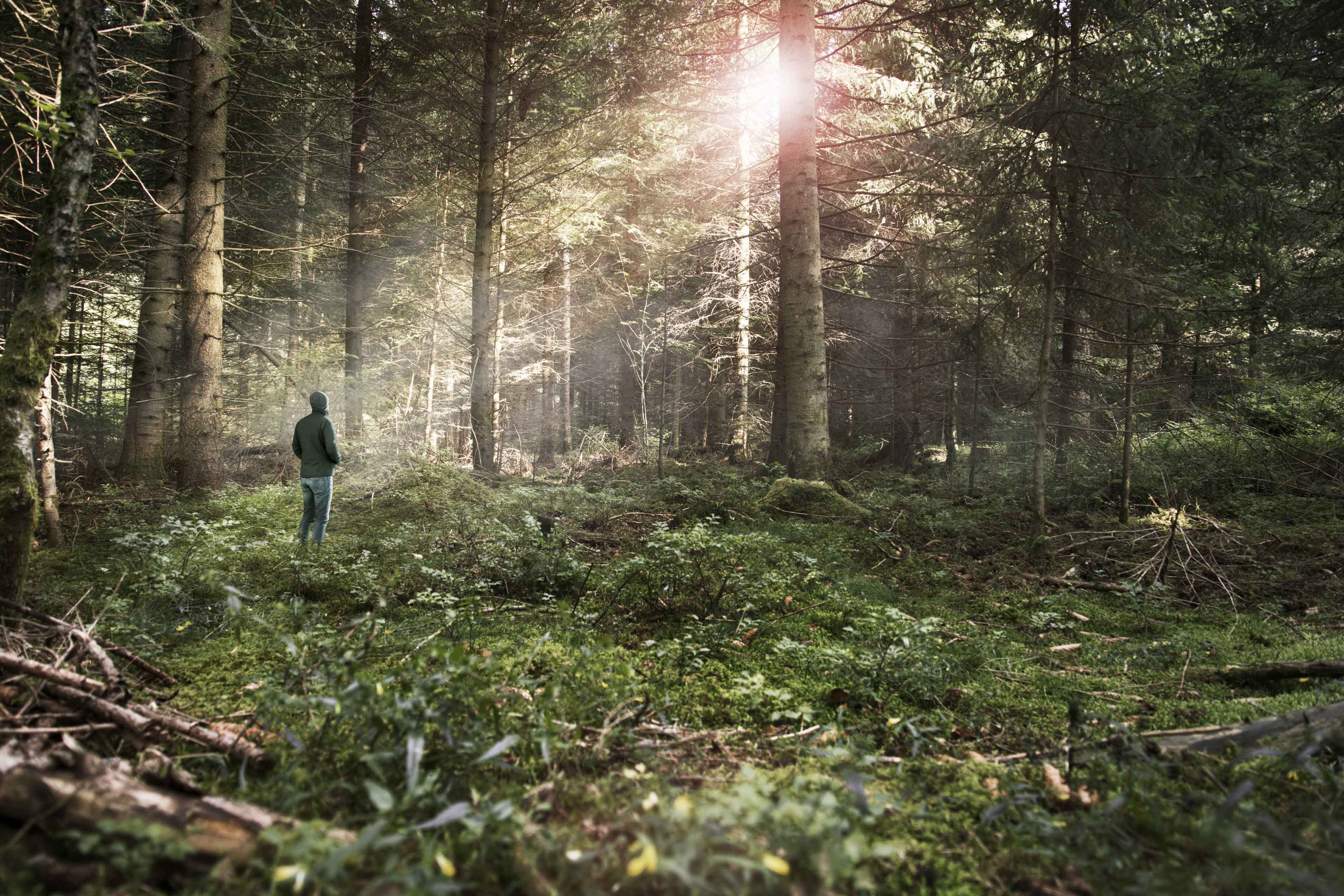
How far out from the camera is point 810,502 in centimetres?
791

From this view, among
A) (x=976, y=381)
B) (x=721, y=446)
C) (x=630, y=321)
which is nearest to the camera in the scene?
(x=976, y=381)

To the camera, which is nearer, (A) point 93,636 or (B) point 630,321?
(A) point 93,636

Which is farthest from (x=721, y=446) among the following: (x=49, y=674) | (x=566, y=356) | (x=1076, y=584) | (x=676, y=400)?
(x=49, y=674)

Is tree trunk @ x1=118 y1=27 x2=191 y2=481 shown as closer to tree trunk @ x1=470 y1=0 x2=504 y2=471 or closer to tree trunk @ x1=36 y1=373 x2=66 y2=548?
tree trunk @ x1=36 y1=373 x2=66 y2=548

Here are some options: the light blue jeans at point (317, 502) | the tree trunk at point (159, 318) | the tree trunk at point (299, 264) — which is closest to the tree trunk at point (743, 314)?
the tree trunk at point (299, 264)

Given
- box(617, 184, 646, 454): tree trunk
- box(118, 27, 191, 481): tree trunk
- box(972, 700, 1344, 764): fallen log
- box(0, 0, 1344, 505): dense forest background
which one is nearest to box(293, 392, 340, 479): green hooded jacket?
box(0, 0, 1344, 505): dense forest background

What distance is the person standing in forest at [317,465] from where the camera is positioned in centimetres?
812

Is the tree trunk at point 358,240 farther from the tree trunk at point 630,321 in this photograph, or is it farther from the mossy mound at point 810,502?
the mossy mound at point 810,502

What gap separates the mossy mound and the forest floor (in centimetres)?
30

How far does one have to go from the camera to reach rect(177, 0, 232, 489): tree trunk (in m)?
9.39

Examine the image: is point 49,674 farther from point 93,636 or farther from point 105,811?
point 105,811

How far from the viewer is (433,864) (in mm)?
1536

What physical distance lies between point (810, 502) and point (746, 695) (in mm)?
4988

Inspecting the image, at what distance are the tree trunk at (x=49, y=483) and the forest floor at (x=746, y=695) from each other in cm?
18
